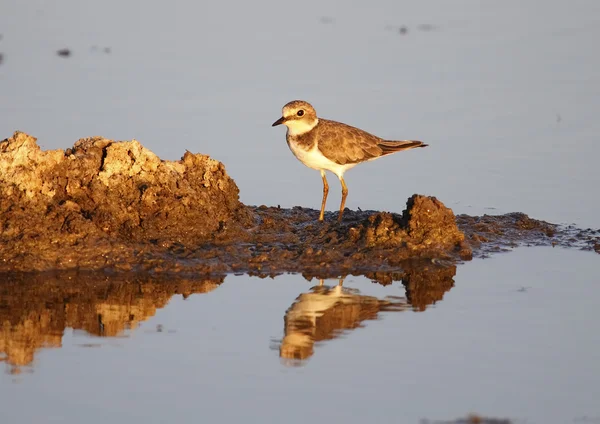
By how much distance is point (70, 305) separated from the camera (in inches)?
367

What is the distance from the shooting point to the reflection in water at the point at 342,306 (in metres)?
8.67

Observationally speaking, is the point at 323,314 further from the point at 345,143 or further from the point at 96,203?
the point at 345,143

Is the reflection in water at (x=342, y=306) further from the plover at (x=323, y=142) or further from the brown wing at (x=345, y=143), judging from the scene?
the brown wing at (x=345, y=143)

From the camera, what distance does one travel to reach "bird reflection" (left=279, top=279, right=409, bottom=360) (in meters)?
8.55

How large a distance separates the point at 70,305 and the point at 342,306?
228 centimetres

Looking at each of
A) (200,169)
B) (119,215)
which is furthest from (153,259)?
(200,169)

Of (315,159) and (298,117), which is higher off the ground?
(298,117)

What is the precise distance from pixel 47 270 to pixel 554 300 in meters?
4.46

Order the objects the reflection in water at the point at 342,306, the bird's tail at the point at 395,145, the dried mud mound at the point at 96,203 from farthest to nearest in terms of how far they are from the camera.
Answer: the bird's tail at the point at 395,145 → the dried mud mound at the point at 96,203 → the reflection in water at the point at 342,306

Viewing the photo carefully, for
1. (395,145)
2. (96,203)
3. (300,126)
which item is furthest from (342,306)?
(395,145)

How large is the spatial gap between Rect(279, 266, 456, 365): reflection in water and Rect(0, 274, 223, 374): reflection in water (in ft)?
3.25

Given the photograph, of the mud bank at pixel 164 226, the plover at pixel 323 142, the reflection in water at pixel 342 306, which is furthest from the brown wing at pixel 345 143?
the reflection in water at pixel 342 306

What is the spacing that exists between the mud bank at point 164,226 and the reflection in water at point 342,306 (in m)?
0.30

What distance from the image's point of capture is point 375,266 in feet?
34.6
